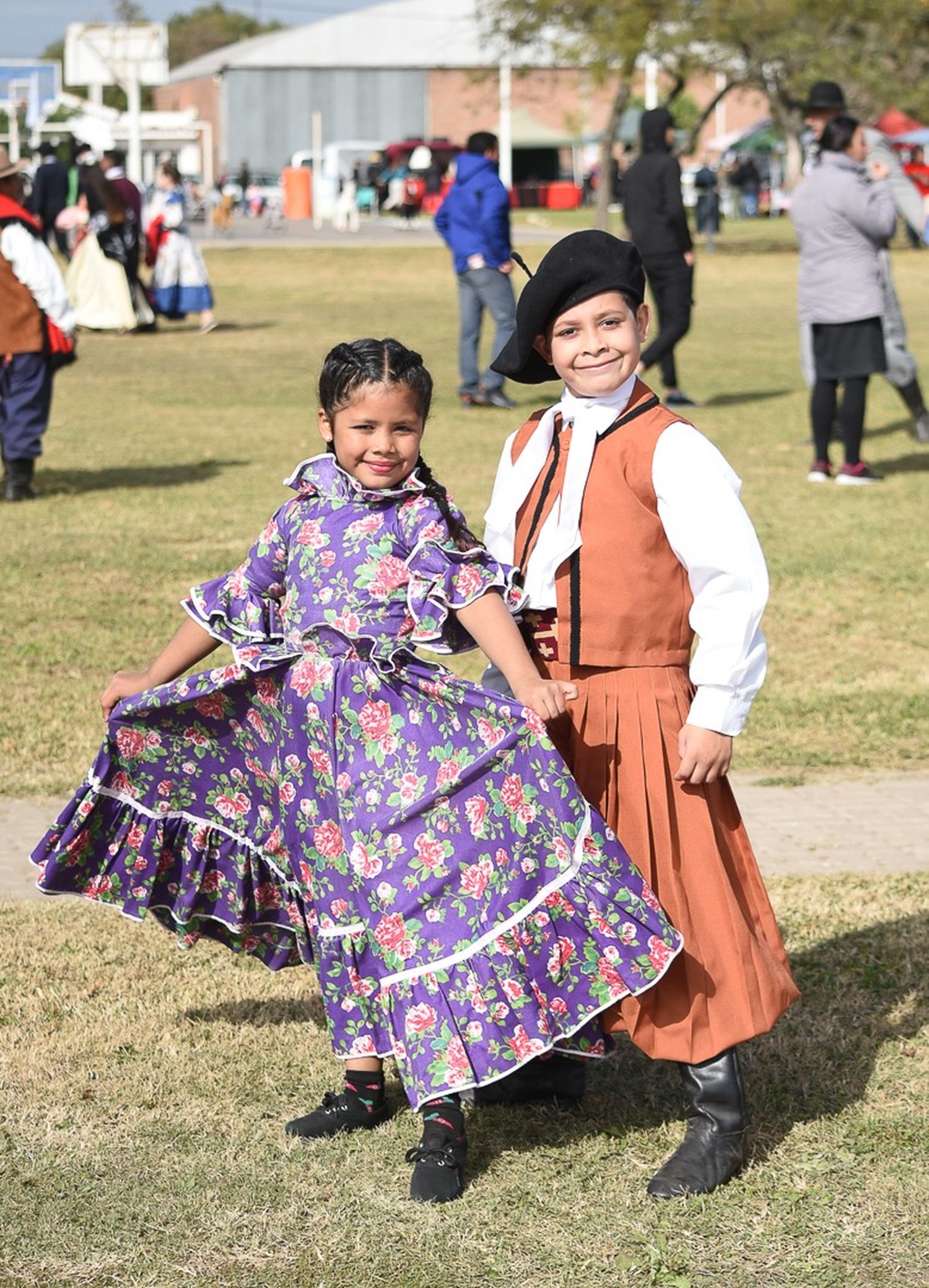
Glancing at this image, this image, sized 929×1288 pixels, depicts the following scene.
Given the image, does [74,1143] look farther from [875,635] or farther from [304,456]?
[304,456]

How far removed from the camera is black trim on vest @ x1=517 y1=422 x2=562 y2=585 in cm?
354

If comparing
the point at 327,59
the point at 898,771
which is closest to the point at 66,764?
the point at 898,771

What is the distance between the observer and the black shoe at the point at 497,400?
15.7 m

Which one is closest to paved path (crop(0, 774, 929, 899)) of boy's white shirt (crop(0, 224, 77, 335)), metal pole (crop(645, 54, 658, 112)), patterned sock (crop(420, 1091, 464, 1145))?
patterned sock (crop(420, 1091, 464, 1145))

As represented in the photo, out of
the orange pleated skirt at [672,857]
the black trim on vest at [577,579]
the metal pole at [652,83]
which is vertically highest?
the metal pole at [652,83]

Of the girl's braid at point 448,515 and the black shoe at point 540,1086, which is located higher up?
the girl's braid at point 448,515

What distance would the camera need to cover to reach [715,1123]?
3.49 metres

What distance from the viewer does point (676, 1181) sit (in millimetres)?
3424

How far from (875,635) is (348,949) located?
189 inches

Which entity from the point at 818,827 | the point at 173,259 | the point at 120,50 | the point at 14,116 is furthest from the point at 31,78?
the point at 818,827

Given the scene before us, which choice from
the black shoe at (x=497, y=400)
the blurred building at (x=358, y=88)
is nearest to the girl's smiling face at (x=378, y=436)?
the black shoe at (x=497, y=400)

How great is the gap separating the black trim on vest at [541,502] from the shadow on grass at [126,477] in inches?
334

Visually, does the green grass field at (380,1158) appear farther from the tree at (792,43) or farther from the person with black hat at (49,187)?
the tree at (792,43)

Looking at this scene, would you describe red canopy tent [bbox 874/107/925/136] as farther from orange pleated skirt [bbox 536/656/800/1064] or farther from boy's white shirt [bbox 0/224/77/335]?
orange pleated skirt [bbox 536/656/800/1064]
